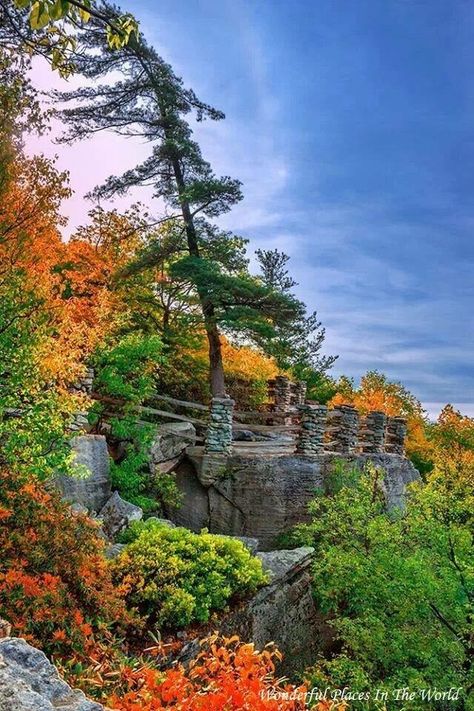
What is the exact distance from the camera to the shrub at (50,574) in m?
4.68

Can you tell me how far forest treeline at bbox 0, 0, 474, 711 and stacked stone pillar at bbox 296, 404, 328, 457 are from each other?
125 centimetres

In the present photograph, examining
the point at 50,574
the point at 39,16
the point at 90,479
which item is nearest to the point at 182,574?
the point at 50,574

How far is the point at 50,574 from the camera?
17.7 feet

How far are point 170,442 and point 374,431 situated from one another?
27.0 ft

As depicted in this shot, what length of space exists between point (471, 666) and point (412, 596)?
1.33m

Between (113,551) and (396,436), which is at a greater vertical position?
(396,436)

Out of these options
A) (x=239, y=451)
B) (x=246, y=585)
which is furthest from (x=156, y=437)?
(x=246, y=585)

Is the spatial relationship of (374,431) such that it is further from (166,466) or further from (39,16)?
(39,16)

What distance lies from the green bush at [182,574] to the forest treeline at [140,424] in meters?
0.04

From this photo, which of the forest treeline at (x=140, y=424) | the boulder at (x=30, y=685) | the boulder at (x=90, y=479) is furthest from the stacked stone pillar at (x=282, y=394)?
the boulder at (x=30, y=685)

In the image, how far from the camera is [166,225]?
20.2 metres

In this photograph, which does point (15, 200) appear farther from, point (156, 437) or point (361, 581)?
point (361, 581)

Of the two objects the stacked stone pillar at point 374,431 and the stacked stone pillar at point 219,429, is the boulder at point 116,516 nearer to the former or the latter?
the stacked stone pillar at point 219,429

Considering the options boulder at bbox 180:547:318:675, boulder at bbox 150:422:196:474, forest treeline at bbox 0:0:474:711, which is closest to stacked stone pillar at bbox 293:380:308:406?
forest treeline at bbox 0:0:474:711
